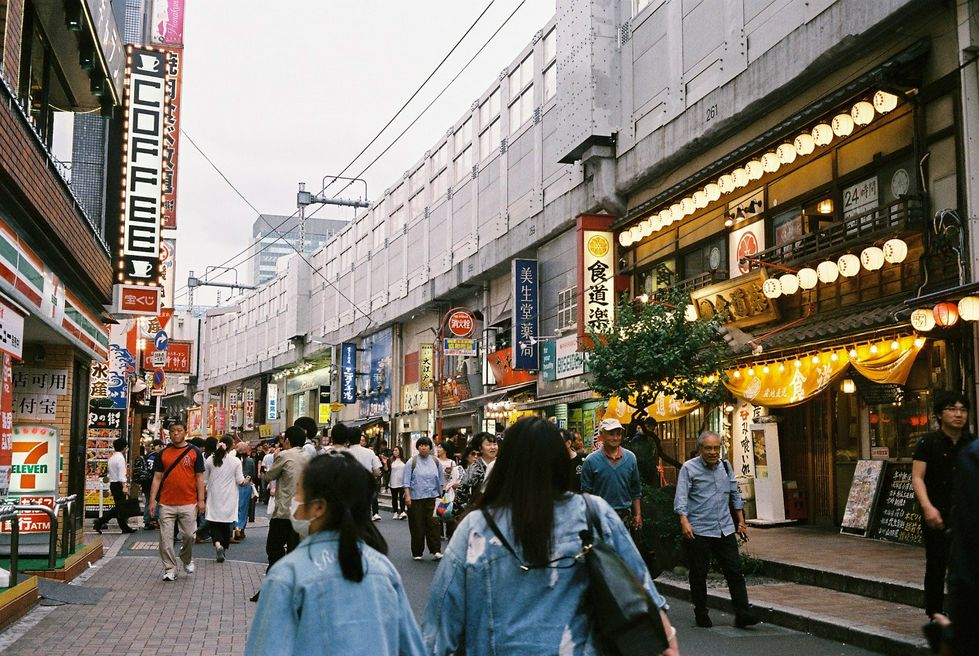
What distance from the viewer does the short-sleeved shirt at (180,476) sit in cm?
1188

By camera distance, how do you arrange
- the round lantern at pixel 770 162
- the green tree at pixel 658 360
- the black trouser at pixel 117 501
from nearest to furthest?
the green tree at pixel 658 360 < the round lantern at pixel 770 162 < the black trouser at pixel 117 501

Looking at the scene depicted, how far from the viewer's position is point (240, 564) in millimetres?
14062

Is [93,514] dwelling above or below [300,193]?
below

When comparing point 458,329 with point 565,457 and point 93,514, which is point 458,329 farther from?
point 565,457

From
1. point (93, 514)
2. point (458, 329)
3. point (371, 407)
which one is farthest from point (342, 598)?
point (371, 407)

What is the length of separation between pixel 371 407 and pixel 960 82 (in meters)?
38.4

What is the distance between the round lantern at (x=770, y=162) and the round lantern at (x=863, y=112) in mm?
2158

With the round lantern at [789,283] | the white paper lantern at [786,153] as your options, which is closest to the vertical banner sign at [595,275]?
the round lantern at [789,283]

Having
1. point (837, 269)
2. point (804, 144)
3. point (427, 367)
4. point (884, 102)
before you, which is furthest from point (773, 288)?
point (427, 367)

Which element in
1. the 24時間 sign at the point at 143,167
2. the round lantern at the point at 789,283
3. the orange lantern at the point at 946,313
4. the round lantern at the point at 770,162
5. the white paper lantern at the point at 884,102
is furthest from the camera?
the 24時間 sign at the point at 143,167

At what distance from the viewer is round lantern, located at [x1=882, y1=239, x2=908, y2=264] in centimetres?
1302

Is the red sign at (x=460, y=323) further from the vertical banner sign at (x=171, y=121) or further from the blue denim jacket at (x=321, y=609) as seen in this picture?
the blue denim jacket at (x=321, y=609)

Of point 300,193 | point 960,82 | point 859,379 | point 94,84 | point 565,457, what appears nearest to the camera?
point 565,457

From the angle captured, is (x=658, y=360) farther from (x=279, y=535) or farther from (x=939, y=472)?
(x=939, y=472)
